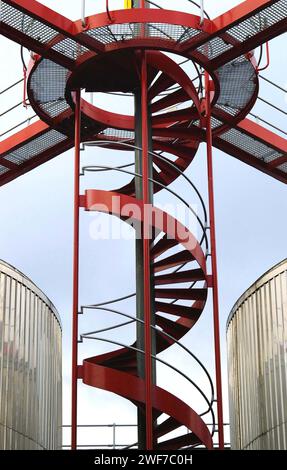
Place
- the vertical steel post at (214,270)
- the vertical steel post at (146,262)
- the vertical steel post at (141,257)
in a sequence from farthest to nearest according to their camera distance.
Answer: the vertical steel post at (141,257) < the vertical steel post at (214,270) < the vertical steel post at (146,262)

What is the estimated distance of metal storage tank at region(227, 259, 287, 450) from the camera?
2358 centimetres

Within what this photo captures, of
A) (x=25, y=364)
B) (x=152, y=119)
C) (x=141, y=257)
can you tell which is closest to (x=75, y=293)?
(x=141, y=257)

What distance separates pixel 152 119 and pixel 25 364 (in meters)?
5.75

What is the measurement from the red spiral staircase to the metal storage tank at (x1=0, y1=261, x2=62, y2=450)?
5.11 feet

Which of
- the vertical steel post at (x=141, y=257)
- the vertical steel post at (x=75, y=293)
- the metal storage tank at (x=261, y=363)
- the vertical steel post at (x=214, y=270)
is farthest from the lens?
the metal storage tank at (x=261, y=363)

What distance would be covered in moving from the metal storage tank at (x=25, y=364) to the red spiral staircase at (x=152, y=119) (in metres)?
1.56

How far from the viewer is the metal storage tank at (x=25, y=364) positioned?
22.9m

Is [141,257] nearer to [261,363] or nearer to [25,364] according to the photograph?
[25,364]

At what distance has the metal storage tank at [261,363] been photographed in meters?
23.6

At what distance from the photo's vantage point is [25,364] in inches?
930

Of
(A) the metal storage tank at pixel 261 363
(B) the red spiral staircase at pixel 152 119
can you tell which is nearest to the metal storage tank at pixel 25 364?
(B) the red spiral staircase at pixel 152 119

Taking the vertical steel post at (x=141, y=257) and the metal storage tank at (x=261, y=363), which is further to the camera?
the metal storage tank at (x=261, y=363)

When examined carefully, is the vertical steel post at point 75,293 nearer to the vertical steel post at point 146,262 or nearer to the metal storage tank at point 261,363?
the vertical steel post at point 146,262

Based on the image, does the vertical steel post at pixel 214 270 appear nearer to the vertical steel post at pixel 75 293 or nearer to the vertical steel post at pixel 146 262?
the vertical steel post at pixel 146 262
